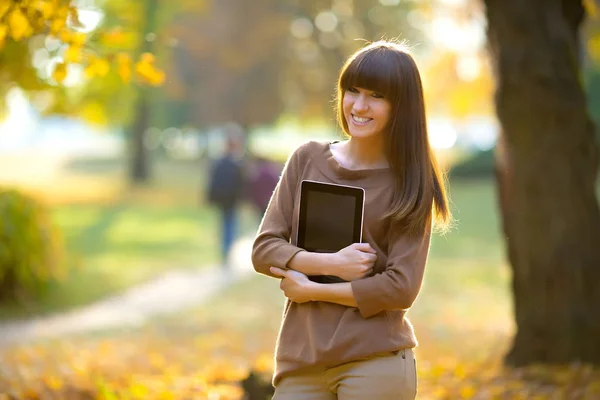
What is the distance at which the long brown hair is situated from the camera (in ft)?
9.93

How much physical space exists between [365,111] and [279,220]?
504 millimetres

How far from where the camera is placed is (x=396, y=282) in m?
2.98

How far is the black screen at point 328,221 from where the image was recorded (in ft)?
9.92

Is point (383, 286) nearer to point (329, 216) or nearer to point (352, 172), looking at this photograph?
point (329, 216)

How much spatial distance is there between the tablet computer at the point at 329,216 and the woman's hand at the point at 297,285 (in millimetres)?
73

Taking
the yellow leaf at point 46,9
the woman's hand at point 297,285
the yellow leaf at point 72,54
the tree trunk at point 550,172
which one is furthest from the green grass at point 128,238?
the woman's hand at point 297,285

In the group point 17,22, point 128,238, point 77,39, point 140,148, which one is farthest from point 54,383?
point 140,148

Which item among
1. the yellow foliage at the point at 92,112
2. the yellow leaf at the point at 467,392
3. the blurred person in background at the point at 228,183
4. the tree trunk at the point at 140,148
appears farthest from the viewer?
the tree trunk at the point at 140,148

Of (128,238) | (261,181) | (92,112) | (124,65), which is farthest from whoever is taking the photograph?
(128,238)

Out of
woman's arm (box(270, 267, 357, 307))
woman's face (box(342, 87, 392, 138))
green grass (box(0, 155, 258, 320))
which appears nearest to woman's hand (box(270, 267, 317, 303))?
woman's arm (box(270, 267, 357, 307))

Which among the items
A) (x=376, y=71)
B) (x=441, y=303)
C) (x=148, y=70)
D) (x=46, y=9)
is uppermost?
(x=46, y=9)

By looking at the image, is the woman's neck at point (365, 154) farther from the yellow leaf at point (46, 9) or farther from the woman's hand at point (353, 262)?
the yellow leaf at point (46, 9)

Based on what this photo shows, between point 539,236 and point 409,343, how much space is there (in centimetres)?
390

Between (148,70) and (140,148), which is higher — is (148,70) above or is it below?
above
